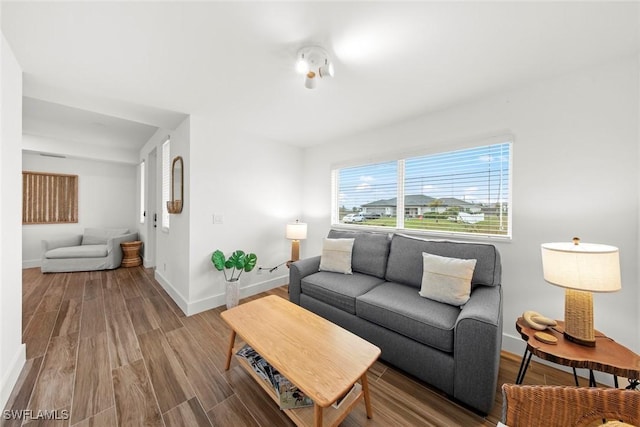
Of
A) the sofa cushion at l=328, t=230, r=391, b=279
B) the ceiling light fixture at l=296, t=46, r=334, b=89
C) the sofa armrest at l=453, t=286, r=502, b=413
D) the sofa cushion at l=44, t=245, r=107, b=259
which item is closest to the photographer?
the sofa armrest at l=453, t=286, r=502, b=413

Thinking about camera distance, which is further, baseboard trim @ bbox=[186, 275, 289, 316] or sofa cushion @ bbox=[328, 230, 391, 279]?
baseboard trim @ bbox=[186, 275, 289, 316]

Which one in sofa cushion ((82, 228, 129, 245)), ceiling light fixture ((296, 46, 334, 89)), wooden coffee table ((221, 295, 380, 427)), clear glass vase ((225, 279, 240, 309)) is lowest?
clear glass vase ((225, 279, 240, 309))

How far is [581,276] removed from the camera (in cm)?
125

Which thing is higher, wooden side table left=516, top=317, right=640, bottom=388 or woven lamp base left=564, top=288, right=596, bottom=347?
woven lamp base left=564, top=288, right=596, bottom=347

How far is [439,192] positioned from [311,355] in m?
2.07

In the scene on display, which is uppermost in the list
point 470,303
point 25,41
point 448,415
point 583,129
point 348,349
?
point 25,41

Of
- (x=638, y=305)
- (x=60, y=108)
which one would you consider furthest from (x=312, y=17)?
(x=60, y=108)

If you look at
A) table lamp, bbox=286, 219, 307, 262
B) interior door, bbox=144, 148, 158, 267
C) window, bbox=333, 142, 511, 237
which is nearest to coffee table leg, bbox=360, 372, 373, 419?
window, bbox=333, 142, 511, 237

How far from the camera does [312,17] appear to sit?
122 centimetres

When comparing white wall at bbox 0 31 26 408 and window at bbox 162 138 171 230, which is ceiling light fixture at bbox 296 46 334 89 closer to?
white wall at bbox 0 31 26 408

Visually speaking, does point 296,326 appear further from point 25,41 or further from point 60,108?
point 60,108

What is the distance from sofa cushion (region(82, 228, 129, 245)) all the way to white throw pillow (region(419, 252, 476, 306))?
579 cm

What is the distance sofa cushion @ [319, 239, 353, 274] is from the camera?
257 cm

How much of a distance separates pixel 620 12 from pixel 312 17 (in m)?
1.66
